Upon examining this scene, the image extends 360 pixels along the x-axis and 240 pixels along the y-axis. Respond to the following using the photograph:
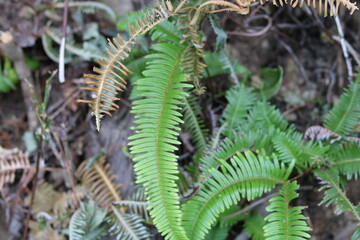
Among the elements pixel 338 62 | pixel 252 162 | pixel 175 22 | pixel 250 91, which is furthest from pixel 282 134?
pixel 338 62

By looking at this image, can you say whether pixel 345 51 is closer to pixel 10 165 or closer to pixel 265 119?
pixel 265 119

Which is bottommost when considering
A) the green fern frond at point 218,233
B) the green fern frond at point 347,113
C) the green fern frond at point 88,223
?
the green fern frond at point 88,223

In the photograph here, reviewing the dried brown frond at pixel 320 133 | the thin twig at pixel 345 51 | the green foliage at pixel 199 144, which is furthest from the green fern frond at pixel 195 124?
the thin twig at pixel 345 51

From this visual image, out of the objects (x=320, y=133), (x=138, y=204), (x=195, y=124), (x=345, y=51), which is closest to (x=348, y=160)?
(x=320, y=133)

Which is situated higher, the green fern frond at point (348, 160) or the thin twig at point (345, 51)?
the thin twig at point (345, 51)

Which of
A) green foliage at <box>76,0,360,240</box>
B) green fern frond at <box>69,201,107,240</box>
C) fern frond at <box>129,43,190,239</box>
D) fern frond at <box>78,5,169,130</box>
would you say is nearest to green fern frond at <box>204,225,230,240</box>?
green foliage at <box>76,0,360,240</box>

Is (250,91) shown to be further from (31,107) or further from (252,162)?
(31,107)

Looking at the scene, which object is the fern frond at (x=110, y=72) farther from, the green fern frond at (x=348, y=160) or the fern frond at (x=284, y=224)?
the green fern frond at (x=348, y=160)

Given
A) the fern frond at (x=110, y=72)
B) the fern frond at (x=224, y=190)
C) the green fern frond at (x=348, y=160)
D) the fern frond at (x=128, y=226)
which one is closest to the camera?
the fern frond at (x=110, y=72)
